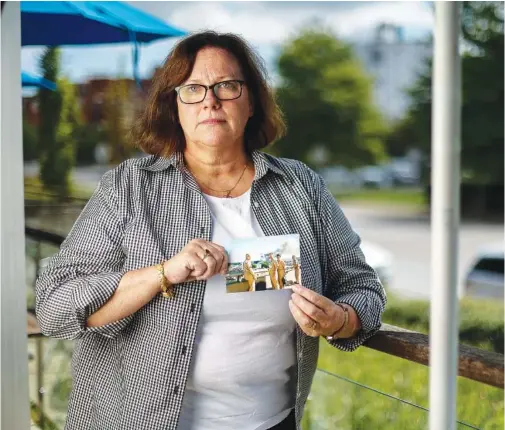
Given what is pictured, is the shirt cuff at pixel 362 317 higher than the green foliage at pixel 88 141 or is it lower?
lower

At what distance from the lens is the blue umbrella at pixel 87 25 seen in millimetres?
2633

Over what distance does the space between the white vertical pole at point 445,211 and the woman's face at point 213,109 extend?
22.1 inches

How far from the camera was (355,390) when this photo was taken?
2.16 meters

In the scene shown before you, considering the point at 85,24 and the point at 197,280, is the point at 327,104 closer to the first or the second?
the point at 85,24

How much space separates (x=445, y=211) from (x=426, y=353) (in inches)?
21.8

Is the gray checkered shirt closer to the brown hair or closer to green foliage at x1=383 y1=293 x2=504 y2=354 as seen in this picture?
the brown hair

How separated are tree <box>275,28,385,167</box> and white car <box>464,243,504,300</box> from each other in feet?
27.1

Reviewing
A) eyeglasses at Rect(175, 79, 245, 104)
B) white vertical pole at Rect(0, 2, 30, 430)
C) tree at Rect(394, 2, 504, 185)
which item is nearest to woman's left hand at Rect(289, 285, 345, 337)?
eyeglasses at Rect(175, 79, 245, 104)

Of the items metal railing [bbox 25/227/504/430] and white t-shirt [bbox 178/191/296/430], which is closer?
metal railing [bbox 25/227/504/430]

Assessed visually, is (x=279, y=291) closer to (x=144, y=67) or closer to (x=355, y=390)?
(x=355, y=390)

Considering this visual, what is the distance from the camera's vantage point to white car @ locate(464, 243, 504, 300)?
8.83 m

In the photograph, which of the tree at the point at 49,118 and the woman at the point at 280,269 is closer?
the woman at the point at 280,269

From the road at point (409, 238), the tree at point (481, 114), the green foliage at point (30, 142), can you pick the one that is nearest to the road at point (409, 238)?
the road at point (409, 238)

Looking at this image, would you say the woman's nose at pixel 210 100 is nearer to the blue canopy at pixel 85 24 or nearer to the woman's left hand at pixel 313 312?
the woman's left hand at pixel 313 312
